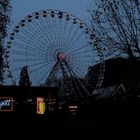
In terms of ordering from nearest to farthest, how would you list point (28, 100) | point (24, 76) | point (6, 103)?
point (6, 103) → point (24, 76) → point (28, 100)

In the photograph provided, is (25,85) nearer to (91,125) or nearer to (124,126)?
(91,125)

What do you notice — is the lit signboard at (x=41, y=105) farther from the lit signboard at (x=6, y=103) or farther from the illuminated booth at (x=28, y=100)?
the lit signboard at (x=6, y=103)

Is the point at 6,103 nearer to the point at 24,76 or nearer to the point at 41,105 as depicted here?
the point at 41,105

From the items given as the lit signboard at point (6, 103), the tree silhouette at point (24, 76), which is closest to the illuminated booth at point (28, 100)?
the lit signboard at point (6, 103)

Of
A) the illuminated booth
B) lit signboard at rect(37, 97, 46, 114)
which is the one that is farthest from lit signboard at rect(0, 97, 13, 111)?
lit signboard at rect(37, 97, 46, 114)

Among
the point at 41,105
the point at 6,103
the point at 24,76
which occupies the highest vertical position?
the point at 24,76

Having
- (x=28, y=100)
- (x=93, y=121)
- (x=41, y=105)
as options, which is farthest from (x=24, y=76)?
(x=93, y=121)

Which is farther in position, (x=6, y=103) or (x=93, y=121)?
(x=6, y=103)

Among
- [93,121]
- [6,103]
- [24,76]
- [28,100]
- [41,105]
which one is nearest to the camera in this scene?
[93,121]

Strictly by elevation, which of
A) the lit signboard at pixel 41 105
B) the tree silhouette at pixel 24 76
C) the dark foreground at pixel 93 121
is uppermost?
the tree silhouette at pixel 24 76

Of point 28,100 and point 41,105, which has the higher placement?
point 28,100

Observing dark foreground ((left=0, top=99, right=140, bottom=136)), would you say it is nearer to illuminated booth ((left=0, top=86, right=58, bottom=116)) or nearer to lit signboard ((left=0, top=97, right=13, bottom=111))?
lit signboard ((left=0, top=97, right=13, bottom=111))

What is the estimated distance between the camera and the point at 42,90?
30641 millimetres

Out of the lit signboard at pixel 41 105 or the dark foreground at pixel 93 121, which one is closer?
the dark foreground at pixel 93 121
